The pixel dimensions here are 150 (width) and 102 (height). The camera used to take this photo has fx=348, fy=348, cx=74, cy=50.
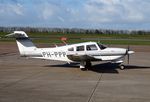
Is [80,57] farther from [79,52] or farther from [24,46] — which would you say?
[24,46]

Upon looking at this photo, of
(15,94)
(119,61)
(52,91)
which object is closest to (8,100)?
(15,94)

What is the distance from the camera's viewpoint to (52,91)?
1363cm

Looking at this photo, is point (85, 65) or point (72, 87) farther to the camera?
point (85, 65)

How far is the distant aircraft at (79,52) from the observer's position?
21.8 metres

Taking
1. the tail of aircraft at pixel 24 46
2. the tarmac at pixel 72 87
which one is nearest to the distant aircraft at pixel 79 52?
the tail of aircraft at pixel 24 46

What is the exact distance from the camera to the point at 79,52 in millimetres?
21766

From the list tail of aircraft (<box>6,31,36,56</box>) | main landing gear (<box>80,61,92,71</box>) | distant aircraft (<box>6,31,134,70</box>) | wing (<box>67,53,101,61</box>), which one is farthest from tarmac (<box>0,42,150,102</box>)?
tail of aircraft (<box>6,31,36,56</box>)

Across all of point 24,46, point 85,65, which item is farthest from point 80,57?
point 24,46

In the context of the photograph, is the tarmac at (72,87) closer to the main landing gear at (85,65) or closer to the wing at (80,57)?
the wing at (80,57)

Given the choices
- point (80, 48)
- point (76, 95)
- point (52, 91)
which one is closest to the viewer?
point (76, 95)

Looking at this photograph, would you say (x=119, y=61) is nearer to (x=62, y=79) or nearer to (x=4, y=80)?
(x=62, y=79)

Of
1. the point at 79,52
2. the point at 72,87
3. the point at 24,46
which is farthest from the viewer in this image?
the point at 24,46

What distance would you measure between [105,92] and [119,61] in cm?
931

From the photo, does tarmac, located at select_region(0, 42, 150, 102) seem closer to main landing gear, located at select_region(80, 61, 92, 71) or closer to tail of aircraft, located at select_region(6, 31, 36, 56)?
main landing gear, located at select_region(80, 61, 92, 71)
